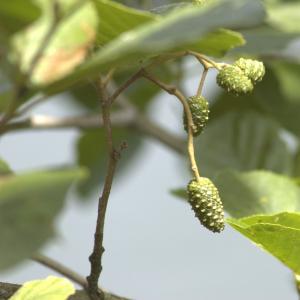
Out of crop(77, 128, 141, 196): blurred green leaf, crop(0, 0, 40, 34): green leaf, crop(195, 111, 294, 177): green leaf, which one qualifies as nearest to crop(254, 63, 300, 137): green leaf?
crop(195, 111, 294, 177): green leaf

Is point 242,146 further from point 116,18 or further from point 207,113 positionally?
point 116,18

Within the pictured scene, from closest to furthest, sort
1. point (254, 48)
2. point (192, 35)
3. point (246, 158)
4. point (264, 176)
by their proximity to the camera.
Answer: point (192, 35) → point (254, 48) → point (264, 176) → point (246, 158)

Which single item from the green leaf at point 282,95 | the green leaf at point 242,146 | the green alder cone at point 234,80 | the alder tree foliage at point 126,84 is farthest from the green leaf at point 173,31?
the green leaf at point 282,95

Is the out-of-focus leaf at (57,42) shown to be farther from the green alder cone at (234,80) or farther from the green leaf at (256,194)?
the green leaf at (256,194)

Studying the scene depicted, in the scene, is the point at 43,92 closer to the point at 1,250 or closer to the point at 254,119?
the point at 1,250

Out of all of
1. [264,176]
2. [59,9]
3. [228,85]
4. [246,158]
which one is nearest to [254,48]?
[228,85]
